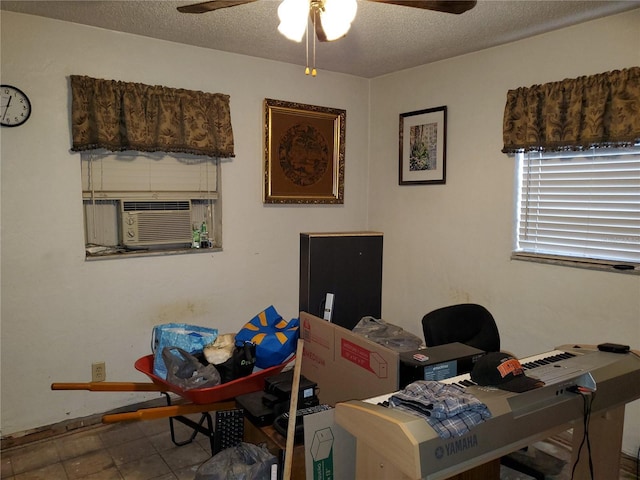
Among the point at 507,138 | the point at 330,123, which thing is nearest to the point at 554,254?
the point at 507,138

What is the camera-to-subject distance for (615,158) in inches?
107

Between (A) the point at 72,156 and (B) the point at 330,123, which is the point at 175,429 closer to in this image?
(A) the point at 72,156

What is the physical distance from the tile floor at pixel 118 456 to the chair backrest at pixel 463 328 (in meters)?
0.71

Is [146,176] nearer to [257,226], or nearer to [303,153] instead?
[257,226]

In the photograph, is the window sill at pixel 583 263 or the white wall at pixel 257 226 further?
the white wall at pixel 257 226

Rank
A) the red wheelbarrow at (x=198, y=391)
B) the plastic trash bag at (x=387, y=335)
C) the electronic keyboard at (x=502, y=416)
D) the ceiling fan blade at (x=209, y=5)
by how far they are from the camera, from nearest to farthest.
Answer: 1. the electronic keyboard at (x=502, y=416)
2. the ceiling fan blade at (x=209, y=5)
3. the red wheelbarrow at (x=198, y=391)
4. the plastic trash bag at (x=387, y=335)

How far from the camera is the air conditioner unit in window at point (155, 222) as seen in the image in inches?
127

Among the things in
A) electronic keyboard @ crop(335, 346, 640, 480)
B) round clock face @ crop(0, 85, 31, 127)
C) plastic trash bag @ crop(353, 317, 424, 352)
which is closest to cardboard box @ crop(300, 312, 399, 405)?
plastic trash bag @ crop(353, 317, 424, 352)

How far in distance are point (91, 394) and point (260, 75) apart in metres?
2.55

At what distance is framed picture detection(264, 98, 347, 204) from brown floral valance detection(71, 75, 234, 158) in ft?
1.34

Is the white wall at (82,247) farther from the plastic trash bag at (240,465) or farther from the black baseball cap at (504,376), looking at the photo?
the black baseball cap at (504,376)

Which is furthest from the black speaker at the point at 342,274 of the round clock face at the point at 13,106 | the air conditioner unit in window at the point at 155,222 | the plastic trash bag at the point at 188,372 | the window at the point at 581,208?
the round clock face at the point at 13,106

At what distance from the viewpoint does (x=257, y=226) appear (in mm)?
3736

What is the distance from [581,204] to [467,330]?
1064 millimetres
